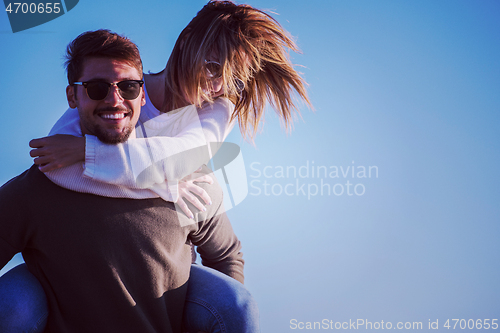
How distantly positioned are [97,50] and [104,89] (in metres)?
0.19

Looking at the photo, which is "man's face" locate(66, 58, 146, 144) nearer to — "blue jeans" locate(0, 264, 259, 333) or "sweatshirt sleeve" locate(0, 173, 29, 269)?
"sweatshirt sleeve" locate(0, 173, 29, 269)

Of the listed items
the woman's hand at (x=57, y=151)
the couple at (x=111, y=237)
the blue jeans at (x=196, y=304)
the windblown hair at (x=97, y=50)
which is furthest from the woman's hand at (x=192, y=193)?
the windblown hair at (x=97, y=50)

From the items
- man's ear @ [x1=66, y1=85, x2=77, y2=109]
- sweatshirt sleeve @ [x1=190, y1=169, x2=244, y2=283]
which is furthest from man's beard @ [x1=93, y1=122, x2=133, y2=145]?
sweatshirt sleeve @ [x1=190, y1=169, x2=244, y2=283]

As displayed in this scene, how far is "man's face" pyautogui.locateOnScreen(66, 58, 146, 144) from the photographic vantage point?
1999 millimetres

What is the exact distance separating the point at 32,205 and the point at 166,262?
1.94 feet

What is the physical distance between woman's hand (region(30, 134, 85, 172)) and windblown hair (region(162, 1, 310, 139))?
2.92 feet

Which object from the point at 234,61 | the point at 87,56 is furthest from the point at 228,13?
the point at 87,56

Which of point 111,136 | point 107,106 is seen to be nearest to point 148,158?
point 111,136

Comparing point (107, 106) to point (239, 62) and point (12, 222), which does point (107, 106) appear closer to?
point (12, 222)

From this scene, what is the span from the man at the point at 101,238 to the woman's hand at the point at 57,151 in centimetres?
8

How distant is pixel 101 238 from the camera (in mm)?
1788

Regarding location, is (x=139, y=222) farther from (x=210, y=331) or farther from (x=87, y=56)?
(x=87, y=56)

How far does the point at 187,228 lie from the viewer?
2045 mm

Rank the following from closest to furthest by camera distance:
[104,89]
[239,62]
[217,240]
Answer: [104,89], [217,240], [239,62]
